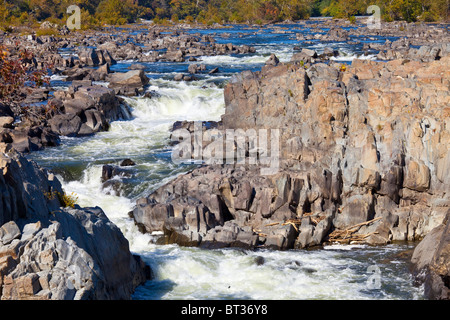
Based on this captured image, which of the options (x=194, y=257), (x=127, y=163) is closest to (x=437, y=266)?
(x=194, y=257)

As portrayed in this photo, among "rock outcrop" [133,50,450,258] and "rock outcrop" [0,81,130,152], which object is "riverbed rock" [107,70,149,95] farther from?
"rock outcrop" [133,50,450,258]

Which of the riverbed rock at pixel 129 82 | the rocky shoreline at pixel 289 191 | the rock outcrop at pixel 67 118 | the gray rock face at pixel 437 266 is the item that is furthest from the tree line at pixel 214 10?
the gray rock face at pixel 437 266

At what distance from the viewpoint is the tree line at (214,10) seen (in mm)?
101250

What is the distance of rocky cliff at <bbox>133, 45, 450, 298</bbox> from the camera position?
20.3m

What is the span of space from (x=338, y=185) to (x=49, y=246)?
12228 millimetres

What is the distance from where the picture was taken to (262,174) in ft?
74.1

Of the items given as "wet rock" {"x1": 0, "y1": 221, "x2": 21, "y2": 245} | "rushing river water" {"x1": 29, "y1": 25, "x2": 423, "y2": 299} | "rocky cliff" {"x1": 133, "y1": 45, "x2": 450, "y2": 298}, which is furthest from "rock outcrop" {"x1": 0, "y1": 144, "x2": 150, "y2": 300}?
"rocky cliff" {"x1": 133, "y1": 45, "x2": 450, "y2": 298}

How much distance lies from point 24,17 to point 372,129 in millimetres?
94560

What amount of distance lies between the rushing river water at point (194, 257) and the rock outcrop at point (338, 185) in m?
0.76

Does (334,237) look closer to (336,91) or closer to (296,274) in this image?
(296,274)

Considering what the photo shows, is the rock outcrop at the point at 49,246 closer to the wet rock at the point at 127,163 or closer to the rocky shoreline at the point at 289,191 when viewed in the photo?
the rocky shoreline at the point at 289,191

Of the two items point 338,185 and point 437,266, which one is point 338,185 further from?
point 437,266

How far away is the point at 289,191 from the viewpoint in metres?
21.2
